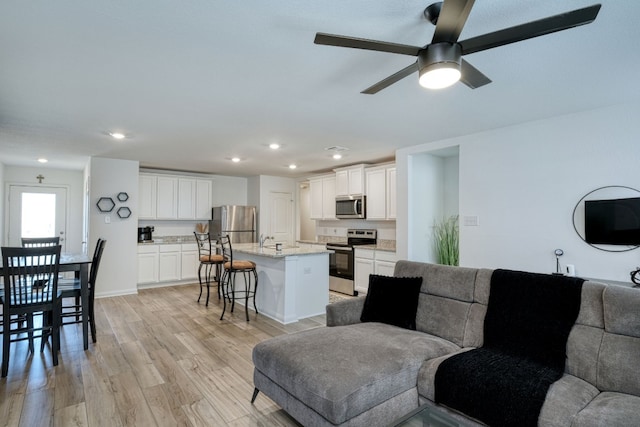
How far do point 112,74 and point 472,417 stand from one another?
3.18m

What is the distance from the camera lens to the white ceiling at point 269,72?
1712 millimetres

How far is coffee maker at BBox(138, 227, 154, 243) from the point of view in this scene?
21.2 ft

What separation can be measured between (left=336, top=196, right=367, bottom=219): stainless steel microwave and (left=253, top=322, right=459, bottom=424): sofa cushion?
3.57m

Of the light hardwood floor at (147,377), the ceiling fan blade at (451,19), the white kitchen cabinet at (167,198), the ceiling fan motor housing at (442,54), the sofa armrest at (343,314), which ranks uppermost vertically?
the ceiling fan blade at (451,19)

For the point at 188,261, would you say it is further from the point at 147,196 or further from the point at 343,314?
the point at 343,314

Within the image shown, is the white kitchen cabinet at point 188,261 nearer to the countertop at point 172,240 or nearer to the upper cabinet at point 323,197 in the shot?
the countertop at point 172,240

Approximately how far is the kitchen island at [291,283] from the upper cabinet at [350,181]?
6.05ft

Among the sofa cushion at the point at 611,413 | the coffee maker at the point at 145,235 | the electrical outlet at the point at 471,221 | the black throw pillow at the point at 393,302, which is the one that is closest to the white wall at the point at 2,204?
the coffee maker at the point at 145,235

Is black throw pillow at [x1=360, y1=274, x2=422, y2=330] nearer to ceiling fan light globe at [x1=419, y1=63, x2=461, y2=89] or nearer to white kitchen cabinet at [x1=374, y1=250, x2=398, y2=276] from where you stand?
ceiling fan light globe at [x1=419, y1=63, x2=461, y2=89]

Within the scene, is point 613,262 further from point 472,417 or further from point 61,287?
point 61,287

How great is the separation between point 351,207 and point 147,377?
4.14 meters

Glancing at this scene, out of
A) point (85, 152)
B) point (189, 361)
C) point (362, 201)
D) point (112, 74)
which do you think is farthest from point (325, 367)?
point (85, 152)

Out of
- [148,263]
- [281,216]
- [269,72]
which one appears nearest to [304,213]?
[281,216]

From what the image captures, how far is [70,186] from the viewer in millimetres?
7324
